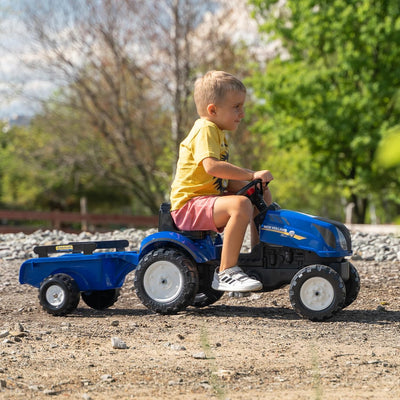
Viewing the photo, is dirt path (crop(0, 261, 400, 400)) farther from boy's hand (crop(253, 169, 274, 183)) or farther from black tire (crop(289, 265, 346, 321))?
boy's hand (crop(253, 169, 274, 183))

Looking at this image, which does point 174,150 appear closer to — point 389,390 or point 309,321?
point 309,321

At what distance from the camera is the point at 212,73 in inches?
176

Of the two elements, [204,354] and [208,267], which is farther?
[208,267]

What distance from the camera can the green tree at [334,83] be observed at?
19.9m

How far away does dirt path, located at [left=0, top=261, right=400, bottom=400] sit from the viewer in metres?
2.69

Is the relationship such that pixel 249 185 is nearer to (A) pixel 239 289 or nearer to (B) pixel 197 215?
(B) pixel 197 215

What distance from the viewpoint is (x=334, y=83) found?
21.4 metres

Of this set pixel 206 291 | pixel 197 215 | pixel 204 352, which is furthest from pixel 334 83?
pixel 204 352

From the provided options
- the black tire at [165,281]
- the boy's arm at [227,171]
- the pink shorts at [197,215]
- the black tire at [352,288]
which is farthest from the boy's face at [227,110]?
the black tire at [352,288]

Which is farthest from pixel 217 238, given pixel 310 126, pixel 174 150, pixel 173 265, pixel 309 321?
pixel 310 126

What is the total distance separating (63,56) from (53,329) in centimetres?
1525

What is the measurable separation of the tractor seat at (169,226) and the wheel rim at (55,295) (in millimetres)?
925

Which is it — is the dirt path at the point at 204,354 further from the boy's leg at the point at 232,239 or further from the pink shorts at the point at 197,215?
the pink shorts at the point at 197,215

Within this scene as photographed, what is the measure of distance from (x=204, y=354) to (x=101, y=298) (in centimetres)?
198
